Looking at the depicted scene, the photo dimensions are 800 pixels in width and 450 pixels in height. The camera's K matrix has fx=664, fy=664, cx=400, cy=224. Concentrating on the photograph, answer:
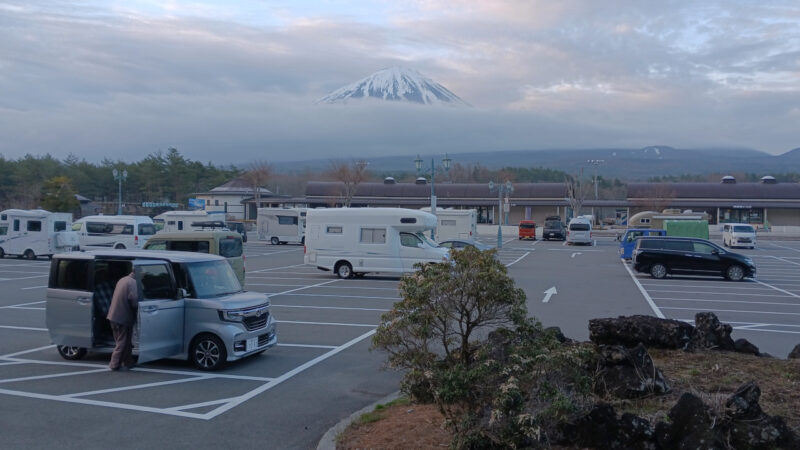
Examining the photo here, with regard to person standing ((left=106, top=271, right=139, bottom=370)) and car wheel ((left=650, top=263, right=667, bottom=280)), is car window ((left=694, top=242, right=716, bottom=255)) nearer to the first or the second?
car wheel ((left=650, top=263, right=667, bottom=280))

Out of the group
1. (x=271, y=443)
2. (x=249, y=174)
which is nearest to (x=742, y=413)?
(x=271, y=443)

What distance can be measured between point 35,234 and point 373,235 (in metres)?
19.2

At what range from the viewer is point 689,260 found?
2550cm

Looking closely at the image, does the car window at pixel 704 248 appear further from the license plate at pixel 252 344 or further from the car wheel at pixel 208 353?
the car wheel at pixel 208 353

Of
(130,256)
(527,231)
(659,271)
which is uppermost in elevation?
(130,256)

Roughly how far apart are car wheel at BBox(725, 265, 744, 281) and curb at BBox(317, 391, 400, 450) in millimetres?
20643

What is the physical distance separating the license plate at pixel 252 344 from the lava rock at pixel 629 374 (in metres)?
5.54

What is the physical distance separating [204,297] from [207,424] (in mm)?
3201

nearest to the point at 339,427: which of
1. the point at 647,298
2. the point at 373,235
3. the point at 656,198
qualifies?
the point at 647,298

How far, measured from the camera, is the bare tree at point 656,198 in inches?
2896

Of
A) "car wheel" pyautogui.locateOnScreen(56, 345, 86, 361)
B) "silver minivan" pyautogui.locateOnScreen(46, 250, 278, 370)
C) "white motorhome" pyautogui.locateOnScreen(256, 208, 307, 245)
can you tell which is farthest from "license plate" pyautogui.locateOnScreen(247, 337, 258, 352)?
"white motorhome" pyautogui.locateOnScreen(256, 208, 307, 245)

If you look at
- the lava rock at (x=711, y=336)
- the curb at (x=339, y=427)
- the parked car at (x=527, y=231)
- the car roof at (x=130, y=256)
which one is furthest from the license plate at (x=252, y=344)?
the parked car at (x=527, y=231)

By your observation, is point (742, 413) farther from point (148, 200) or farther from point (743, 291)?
point (148, 200)

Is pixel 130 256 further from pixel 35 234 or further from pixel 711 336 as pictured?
pixel 35 234
